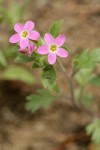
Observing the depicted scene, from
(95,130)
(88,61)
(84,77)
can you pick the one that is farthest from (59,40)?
(95,130)

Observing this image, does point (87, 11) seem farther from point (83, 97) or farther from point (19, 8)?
point (83, 97)

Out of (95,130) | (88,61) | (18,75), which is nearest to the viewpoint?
(88,61)

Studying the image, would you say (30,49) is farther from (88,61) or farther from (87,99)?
(87,99)

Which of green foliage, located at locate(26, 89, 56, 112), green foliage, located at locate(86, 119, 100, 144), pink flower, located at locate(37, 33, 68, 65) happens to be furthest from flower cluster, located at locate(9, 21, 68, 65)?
green foliage, located at locate(86, 119, 100, 144)

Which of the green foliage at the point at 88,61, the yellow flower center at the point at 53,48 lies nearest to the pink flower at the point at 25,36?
the yellow flower center at the point at 53,48

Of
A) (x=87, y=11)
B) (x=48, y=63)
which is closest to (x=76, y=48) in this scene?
(x=87, y=11)

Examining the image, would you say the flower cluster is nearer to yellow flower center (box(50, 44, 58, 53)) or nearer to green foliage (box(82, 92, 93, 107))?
yellow flower center (box(50, 44, 58, 53))
